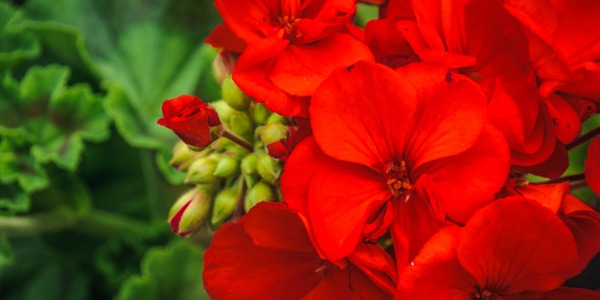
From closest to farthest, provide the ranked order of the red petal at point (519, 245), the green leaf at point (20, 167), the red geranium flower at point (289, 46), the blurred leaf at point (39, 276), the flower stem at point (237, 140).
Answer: the red petal at point (519, 245) < the red geranium flower at point (289, 46) < the flower stem at point (237, 140) < the green leaf at point (20, 167) < the blurred leaf at point (39, 276)

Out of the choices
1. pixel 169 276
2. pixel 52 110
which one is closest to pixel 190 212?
pixel 169 276

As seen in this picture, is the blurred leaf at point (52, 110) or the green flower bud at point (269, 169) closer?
the green flower bud at point (269, 169)

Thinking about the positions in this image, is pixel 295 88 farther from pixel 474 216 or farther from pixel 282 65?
pixel 474 216

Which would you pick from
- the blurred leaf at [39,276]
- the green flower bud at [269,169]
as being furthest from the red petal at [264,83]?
the blurred leaf at [39,276]

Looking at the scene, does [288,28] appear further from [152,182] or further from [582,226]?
[152,182]

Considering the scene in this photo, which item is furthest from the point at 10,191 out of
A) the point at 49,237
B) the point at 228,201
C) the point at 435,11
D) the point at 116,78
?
the point at 435,11

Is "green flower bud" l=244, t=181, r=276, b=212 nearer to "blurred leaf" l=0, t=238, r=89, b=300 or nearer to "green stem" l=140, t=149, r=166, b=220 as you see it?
"green stem" l=140, t=149, r=166, b=220

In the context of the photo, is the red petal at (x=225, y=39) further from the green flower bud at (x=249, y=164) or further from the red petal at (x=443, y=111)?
the red petal at (x=443, y=111)
